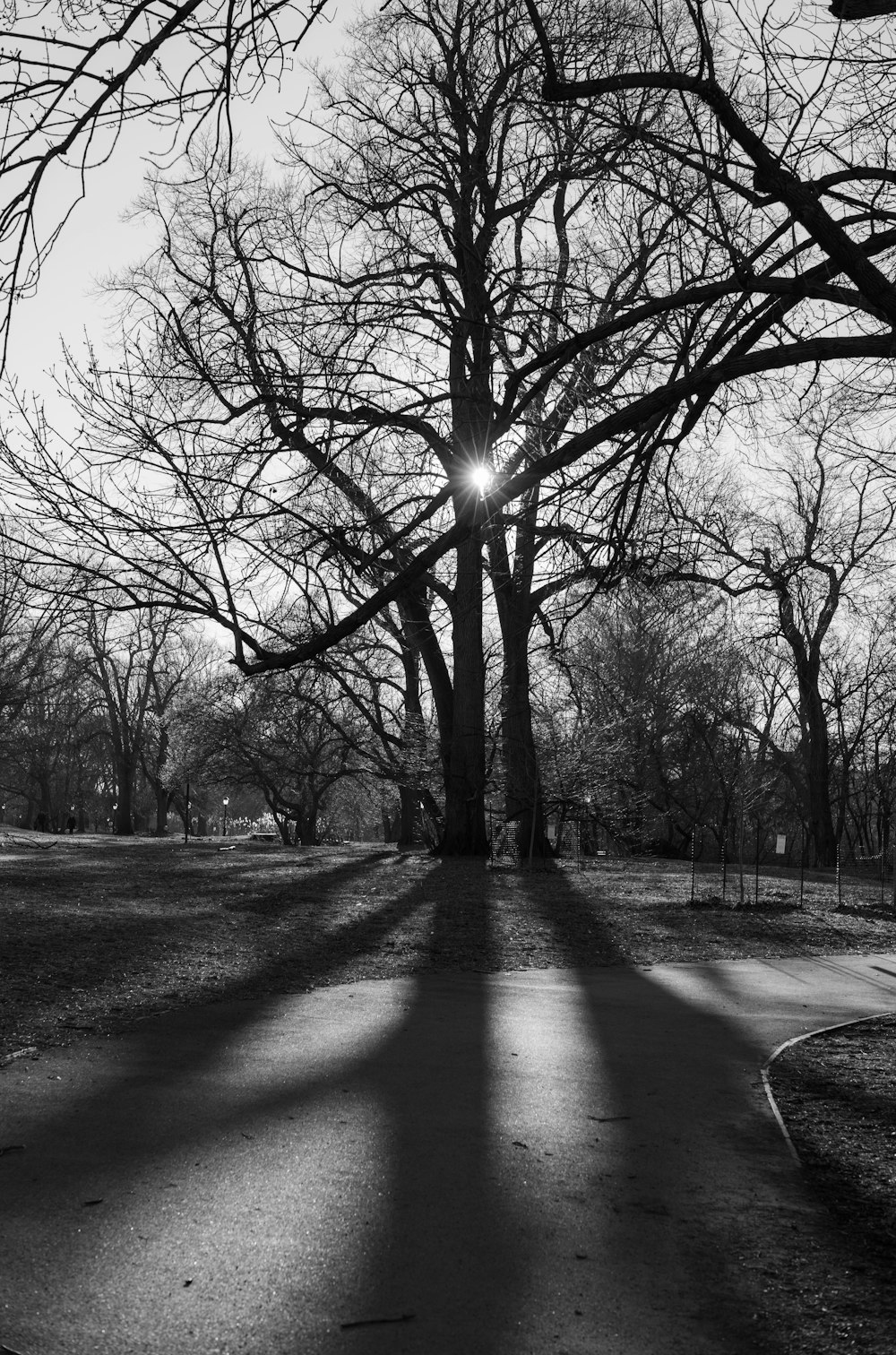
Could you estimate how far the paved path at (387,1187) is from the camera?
282cm

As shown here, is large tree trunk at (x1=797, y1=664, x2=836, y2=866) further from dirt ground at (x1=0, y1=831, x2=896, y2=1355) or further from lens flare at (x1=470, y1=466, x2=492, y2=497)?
lens flare at (x1=470, y1=466, x2=492, y2=497)

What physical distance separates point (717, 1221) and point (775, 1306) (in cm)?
61

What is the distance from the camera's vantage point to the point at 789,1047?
620cm

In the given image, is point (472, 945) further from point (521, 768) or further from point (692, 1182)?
point (521, 768)

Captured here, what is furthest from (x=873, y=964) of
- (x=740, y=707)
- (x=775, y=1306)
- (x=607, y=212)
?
(x=740, y=707)

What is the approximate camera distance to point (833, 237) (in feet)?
16.2

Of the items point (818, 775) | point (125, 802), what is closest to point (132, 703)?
point (125, 802)

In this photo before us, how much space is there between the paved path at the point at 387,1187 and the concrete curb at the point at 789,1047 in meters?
0.05

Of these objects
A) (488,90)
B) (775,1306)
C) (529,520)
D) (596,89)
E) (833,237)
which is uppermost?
(488,90)

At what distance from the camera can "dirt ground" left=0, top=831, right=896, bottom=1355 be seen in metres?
3.55

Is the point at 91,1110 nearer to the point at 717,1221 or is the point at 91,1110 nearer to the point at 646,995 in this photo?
the point at 717,1221

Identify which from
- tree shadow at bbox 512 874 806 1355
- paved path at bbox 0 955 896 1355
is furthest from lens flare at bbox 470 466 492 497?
tree shadow at bbox 512 874 806 1355

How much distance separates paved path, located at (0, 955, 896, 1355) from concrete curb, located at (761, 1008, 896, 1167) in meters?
0.05

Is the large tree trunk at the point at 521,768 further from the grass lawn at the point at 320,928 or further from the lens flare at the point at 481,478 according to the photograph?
Result: the lens flare at the point at 481,478
